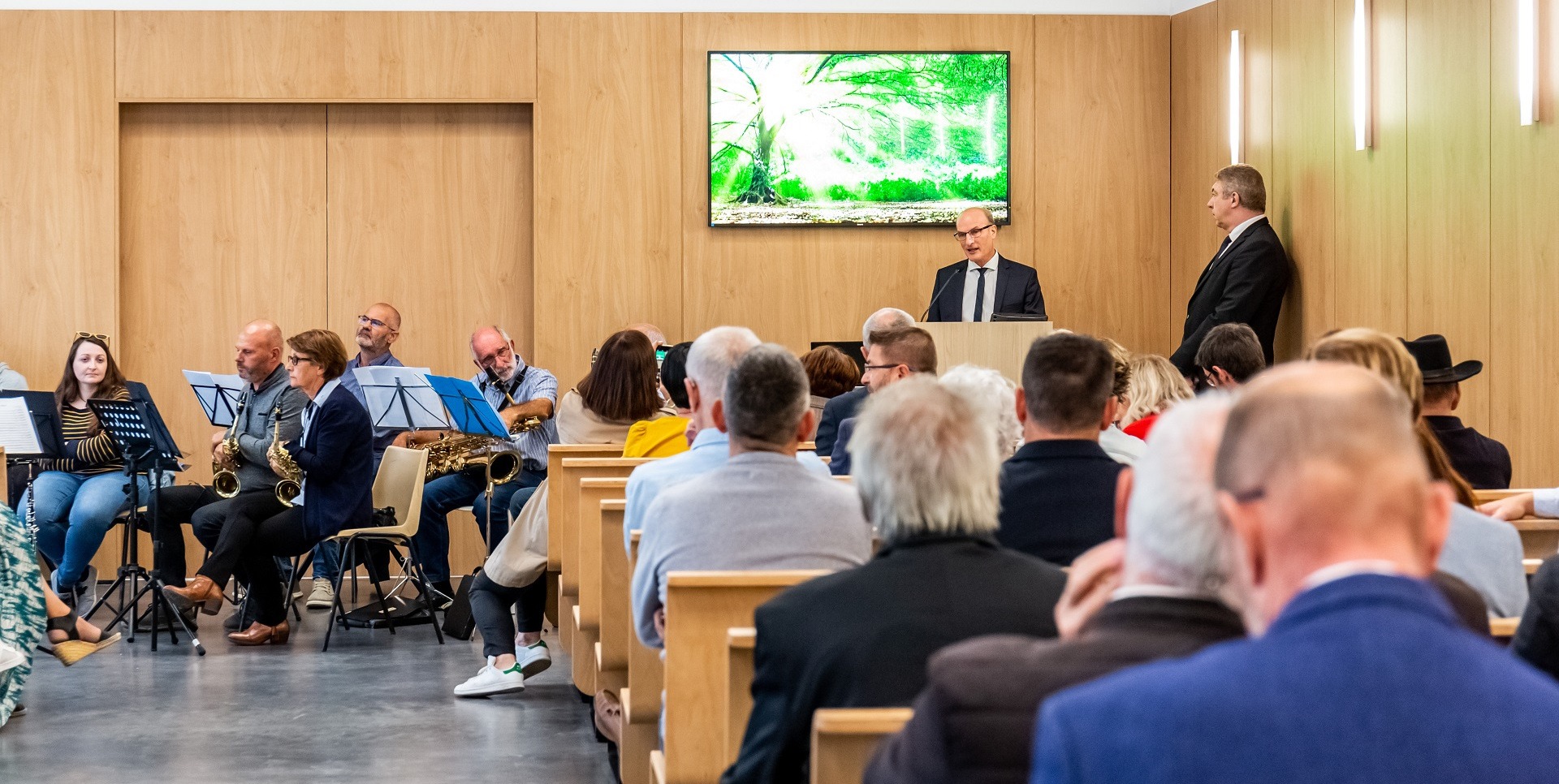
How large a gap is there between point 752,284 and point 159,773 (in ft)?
14.9

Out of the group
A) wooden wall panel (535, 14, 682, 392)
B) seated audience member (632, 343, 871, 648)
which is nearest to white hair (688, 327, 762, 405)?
seated audience member (632, 343, 871, 648)

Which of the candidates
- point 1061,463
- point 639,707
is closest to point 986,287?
point 639,707

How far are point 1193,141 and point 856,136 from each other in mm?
1740

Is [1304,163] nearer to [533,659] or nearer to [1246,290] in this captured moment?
[1246,290]

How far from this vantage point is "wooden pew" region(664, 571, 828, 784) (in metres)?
2.41

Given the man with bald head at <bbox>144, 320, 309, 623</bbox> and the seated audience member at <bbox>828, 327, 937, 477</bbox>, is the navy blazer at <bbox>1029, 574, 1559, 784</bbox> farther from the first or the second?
the man with bald head at <bbox>144, 320, 309, 623</bbox>

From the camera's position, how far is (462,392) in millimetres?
6461

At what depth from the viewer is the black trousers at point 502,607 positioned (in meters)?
5.04

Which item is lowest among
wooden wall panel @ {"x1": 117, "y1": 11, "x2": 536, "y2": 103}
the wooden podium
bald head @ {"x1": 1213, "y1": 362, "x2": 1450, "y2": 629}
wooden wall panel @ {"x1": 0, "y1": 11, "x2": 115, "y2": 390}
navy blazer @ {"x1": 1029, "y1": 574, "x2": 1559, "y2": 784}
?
navy blazer @ {"x1": 1029, "y1": 574, "x2": 1559, "y2": 784}

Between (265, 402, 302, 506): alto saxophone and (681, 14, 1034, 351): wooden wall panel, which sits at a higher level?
(681, 14, 1034, 351): wooden wall panel

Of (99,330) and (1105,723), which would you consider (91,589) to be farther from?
(1105,723)

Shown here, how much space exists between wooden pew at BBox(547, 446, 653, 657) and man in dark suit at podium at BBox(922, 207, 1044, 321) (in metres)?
2.86

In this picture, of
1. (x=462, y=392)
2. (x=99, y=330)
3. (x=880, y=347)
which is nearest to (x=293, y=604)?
(x=462, y=392)

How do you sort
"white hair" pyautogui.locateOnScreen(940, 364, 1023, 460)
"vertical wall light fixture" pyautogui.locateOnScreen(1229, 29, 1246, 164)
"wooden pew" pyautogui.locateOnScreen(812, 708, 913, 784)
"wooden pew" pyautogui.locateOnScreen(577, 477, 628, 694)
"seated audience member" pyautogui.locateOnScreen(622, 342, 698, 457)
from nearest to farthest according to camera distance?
1. "wooden pew" pyautogui.locateOnScreen(812, 708, 913, 784)
2. "white hair" pyautogui.locateOnScreen(940, 364, 1023, 460)
3. "wooden pew" pyautogui.locateOnScreen(577, 477, 628, 694)
4. "seated audience member" pyautogui.locateOnScreen(622, 342, 698, 457)
5. "vertical wall light fixture" pyautogui.locateOnScreen(1229, 29, 1246, 164)
